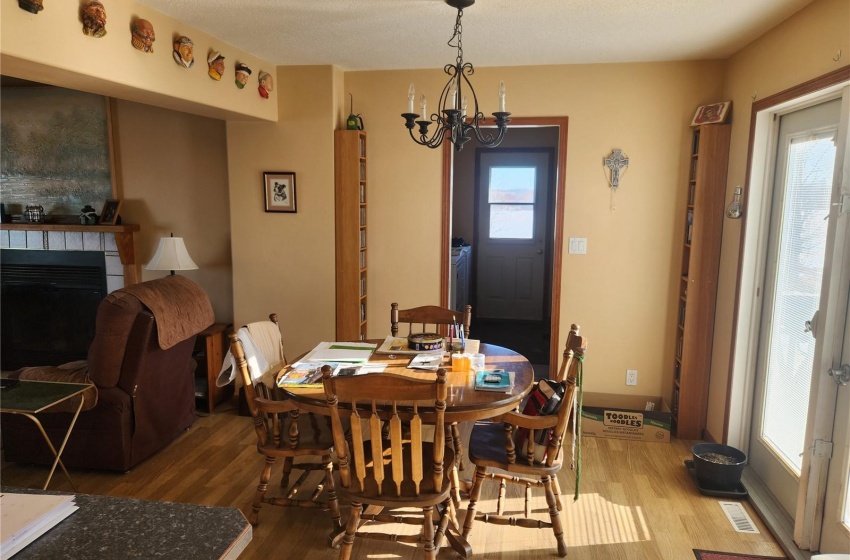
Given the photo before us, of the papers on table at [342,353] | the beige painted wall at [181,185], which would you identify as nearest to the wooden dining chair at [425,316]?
the papers on table at [342,353]

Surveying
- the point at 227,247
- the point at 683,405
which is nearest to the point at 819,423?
the point at 683,405

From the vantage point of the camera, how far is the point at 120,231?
182 inches

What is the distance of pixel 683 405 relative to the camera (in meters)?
3.78

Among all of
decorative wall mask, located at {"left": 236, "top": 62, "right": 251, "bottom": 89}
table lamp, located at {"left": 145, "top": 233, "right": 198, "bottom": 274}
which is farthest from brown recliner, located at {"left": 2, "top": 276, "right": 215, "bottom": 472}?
decorative wall mask, located at {"left": 236, "top": 62, "right": 251, "bottom": 89}

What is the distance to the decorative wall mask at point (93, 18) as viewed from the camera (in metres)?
2.36

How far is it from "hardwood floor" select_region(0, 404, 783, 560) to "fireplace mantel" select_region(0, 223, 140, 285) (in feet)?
5.69

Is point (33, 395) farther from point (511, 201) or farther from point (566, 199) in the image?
point (511, 201)

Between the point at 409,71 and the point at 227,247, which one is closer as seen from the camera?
the point at 409,71

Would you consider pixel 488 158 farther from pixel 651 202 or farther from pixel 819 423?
pixel 819 423

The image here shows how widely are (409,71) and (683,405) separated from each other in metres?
2.94

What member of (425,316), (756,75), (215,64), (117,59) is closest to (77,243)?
(215,64)

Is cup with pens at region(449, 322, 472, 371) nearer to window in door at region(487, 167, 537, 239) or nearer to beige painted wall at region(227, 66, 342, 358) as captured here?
beige painted wall at region(227, 66, 342, 358)

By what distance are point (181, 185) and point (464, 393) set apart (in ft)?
11.1

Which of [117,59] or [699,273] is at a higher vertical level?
[117,59]
